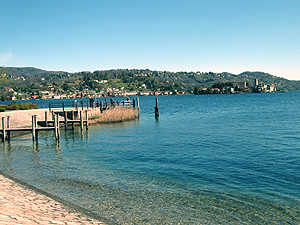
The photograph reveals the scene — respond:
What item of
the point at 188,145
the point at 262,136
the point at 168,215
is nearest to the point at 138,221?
the point at 168,215

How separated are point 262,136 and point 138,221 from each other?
66.3 ft

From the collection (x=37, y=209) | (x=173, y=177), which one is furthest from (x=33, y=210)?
(x=173, y=177)

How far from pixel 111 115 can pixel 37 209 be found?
3158 cm

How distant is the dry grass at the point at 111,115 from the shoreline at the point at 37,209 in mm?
28078

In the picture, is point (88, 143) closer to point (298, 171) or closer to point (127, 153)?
point (127, 153)

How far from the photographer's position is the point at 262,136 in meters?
26.1

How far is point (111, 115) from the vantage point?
4056cm

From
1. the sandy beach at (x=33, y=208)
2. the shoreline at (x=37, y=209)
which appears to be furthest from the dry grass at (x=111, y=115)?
the shoreline at (x=37, y=209)

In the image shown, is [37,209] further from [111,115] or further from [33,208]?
[111,115]

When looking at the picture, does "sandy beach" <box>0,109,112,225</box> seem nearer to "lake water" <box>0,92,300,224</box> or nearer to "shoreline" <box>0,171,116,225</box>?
"shoreline" <box>0,171,116,225</box>

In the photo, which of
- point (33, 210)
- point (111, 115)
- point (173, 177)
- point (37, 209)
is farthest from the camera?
point (111, 115)

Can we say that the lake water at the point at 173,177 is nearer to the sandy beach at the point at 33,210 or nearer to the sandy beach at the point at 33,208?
Result: the sandy beach at the point at 33,208

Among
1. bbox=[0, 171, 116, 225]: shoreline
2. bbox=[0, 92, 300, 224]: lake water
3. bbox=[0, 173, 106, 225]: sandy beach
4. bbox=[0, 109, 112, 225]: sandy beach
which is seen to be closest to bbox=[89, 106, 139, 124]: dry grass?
bbox=[0, 92, 300, 224]: lake water

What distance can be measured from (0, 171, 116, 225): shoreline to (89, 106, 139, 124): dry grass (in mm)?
28078
